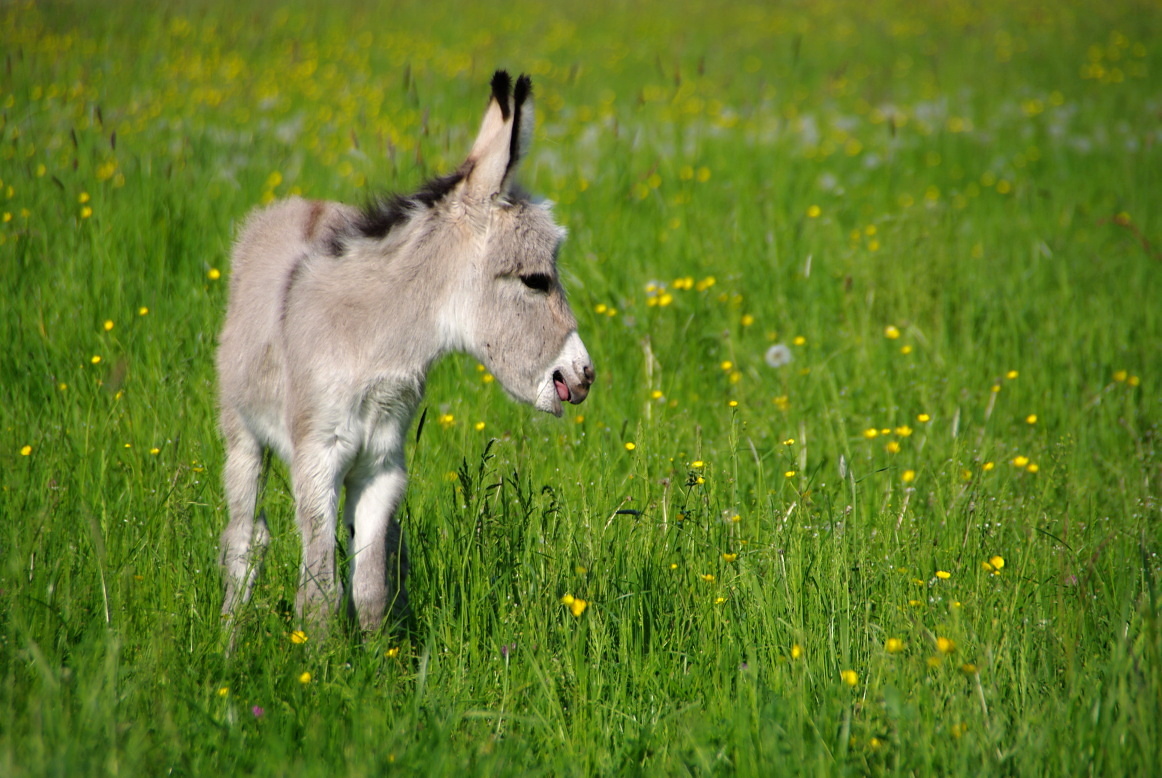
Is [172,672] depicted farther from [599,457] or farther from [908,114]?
[908,114]

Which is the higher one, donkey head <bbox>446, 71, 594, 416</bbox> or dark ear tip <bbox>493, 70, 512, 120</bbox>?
dark ear tip <bbox>493, 70, 512, 120</bbox>

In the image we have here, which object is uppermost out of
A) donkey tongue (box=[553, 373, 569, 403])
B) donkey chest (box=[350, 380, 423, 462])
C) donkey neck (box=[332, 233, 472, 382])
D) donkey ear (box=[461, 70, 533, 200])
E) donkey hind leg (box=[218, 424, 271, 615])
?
donkey ear (box=[461, 70, 533, 200])

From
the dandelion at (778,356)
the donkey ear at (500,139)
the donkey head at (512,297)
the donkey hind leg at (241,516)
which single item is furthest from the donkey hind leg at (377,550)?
the dandelion at (778,356)

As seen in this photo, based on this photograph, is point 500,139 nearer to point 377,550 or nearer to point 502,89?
point 502,89

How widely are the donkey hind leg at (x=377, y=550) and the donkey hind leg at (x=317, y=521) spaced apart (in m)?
0.10

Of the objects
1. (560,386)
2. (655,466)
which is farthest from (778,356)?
(560,386)

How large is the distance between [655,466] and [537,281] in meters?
1.30

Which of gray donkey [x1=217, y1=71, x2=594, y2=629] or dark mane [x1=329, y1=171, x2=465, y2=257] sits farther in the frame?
dark mane [x1=329, y1=171, x2=465, y2=257]

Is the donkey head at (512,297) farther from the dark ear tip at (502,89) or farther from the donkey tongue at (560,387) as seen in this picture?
the dark ear tip at (502,89)

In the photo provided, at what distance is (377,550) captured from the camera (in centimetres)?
308

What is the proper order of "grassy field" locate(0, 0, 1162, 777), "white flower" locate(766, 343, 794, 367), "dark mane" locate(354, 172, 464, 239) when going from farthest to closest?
"white flower" locate(766, 343, 794, 367) < "dark mane" locate(354, 172, 464, 239) < "grassy field" locate(0, 0, 1162, 777)

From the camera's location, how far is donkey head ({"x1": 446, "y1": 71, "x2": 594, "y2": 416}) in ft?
9.91

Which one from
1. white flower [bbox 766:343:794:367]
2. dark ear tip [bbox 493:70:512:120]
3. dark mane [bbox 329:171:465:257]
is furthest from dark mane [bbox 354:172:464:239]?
white flower [bbox 766:343:794:367]

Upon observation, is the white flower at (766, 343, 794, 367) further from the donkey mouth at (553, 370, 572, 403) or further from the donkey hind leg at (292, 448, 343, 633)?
the donkey hind leg at (292, 448, 343, 633)
